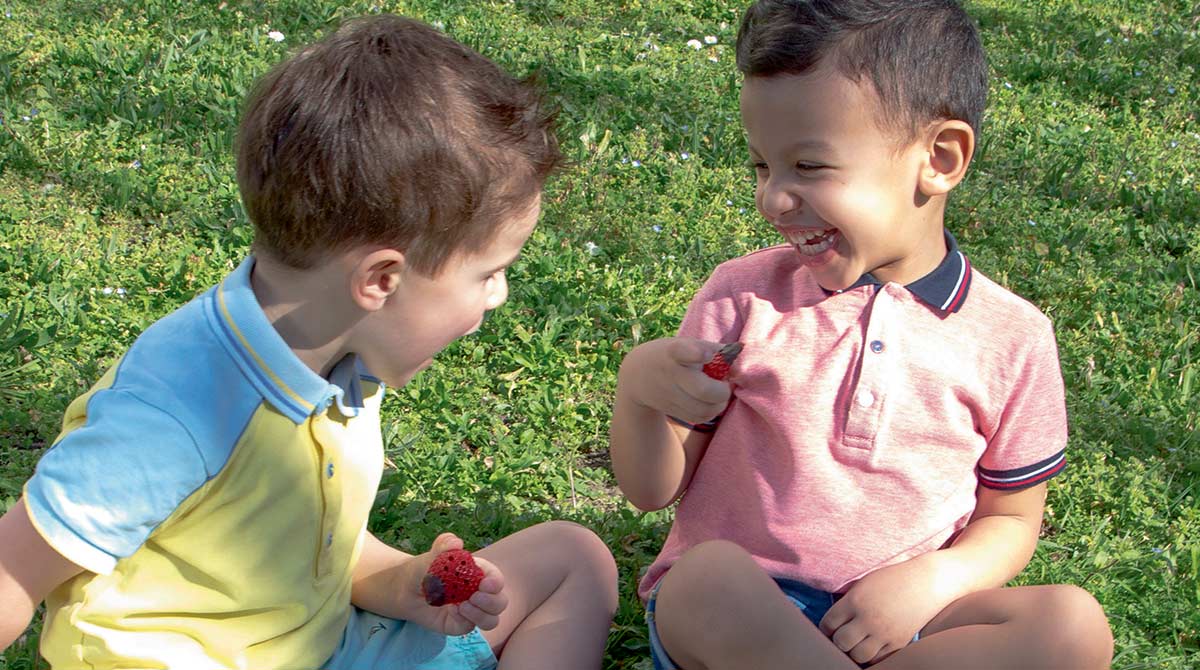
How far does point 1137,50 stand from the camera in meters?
6.16

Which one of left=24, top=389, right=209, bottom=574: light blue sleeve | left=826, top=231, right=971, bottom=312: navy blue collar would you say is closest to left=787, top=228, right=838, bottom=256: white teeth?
left=826, top=231, right=971, bottom=312: navy blue collar

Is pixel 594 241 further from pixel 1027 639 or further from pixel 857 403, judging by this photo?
pixel 1027 639

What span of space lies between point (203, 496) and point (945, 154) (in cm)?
141

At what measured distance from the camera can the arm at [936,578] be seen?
220 cm

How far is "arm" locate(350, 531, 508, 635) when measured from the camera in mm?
2135

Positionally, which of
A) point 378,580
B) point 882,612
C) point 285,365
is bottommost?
point 378,580

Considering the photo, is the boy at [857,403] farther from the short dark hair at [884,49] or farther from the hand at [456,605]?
the hand at [456,605]

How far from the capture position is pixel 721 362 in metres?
2.12

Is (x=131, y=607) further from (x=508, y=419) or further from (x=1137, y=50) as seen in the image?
(x=1137, y=50)

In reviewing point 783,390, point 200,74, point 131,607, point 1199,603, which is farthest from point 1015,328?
point 200,74

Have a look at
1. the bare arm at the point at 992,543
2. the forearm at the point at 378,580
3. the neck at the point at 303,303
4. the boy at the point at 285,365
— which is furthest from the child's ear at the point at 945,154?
the forearm at the point at 378,580

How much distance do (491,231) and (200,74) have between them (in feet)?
9.83

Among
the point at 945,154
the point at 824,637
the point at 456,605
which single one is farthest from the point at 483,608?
Answer: the point at 945,154

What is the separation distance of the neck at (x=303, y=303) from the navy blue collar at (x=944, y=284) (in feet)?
3.10
